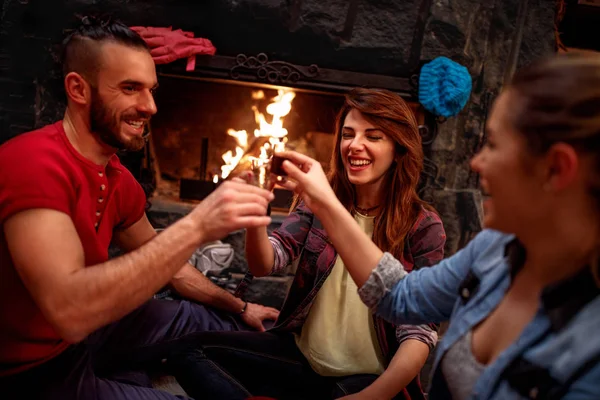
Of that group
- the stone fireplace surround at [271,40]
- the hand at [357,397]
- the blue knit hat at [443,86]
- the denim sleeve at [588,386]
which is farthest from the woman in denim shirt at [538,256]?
the stone fireplace surround at [271,40]

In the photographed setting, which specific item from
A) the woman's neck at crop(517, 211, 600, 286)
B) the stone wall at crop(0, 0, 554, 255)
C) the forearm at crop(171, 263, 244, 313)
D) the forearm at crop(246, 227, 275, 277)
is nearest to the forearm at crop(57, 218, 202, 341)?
the forearm at crop(246, 227, 275, 277)

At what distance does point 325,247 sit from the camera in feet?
6.45

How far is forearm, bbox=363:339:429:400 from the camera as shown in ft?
5.36

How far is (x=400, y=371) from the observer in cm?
167

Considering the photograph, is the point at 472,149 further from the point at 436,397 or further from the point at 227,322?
the point at 436,397

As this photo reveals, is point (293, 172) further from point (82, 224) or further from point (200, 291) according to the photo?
point (200, 291)

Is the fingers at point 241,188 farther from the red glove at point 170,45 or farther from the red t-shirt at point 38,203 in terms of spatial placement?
the red glove at point 170,45

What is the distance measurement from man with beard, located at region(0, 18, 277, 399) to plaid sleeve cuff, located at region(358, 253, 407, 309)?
0.35m

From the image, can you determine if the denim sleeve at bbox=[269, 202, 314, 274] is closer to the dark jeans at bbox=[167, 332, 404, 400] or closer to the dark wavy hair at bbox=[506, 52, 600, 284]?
the dark jeans at bbox=[167, 332, 404, 400]

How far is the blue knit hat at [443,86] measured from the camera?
301cm

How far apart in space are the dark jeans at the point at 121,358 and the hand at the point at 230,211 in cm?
60

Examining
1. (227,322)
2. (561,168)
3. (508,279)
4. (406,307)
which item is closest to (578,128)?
(561,168)

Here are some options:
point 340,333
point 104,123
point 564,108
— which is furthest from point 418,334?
point 104,123

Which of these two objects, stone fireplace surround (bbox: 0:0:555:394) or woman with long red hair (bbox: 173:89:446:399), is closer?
woman with long red hair (bbox: 173:89:446:399)
